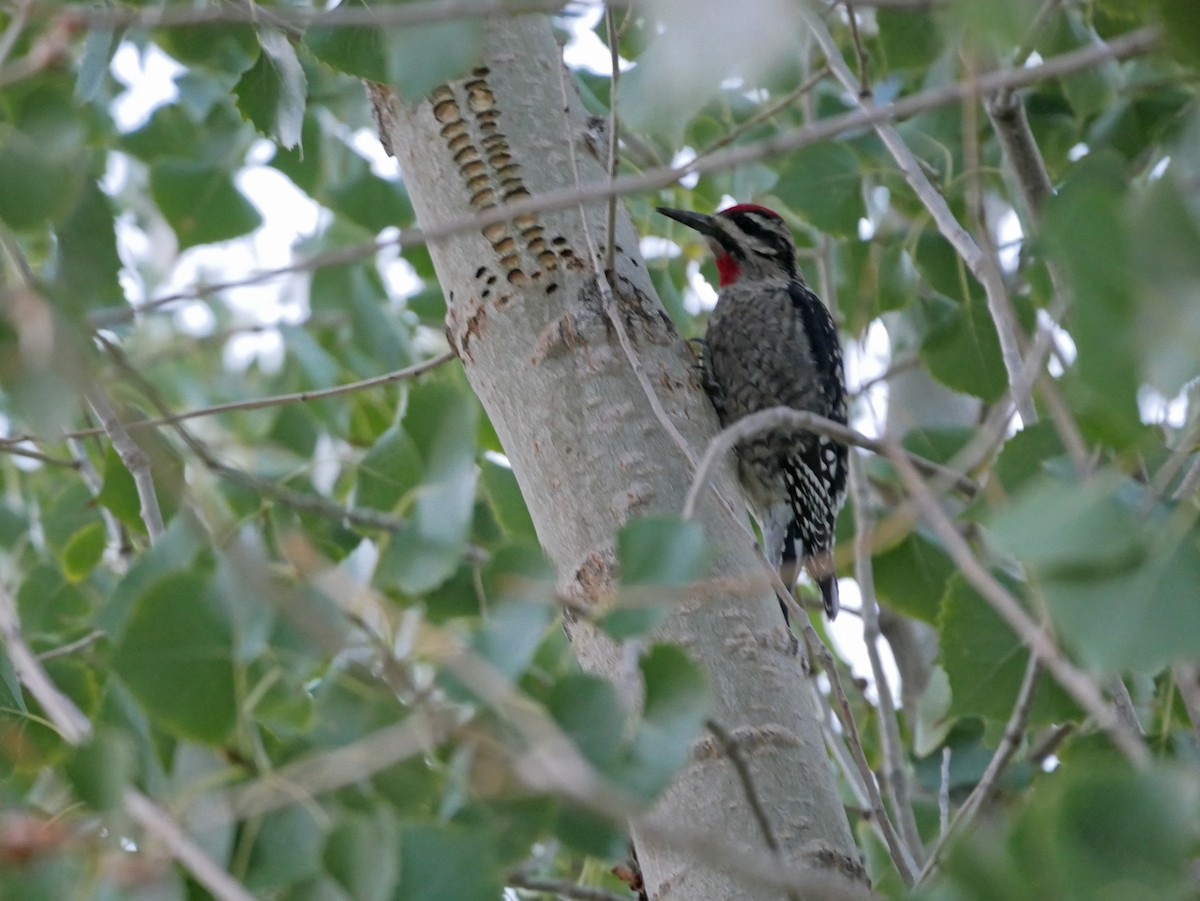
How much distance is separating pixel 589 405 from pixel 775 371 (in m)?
1.74

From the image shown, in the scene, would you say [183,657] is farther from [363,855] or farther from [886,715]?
[886,715]

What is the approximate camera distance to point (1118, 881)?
0.79 meters

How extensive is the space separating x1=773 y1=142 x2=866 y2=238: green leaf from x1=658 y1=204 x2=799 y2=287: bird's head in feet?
2.53

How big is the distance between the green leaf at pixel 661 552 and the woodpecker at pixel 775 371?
2158 mm

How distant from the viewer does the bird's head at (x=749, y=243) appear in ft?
11.4

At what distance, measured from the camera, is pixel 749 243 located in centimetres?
356

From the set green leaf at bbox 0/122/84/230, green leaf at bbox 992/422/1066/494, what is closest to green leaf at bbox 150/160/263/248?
green leaf at bbox 0/122/84/230

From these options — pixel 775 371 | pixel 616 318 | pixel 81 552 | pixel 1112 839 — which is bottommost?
pixel 81 552

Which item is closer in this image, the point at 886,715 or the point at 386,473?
the point at 386,473

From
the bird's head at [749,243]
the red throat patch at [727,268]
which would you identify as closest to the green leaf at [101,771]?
the bird's head at [749,243]

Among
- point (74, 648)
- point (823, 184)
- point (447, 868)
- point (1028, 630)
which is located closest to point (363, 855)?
point (447, 868)

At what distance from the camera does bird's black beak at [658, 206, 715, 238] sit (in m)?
3.08

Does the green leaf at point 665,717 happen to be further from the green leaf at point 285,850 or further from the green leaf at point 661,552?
the green leaf at point 285,850

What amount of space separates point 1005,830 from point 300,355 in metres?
2.59
